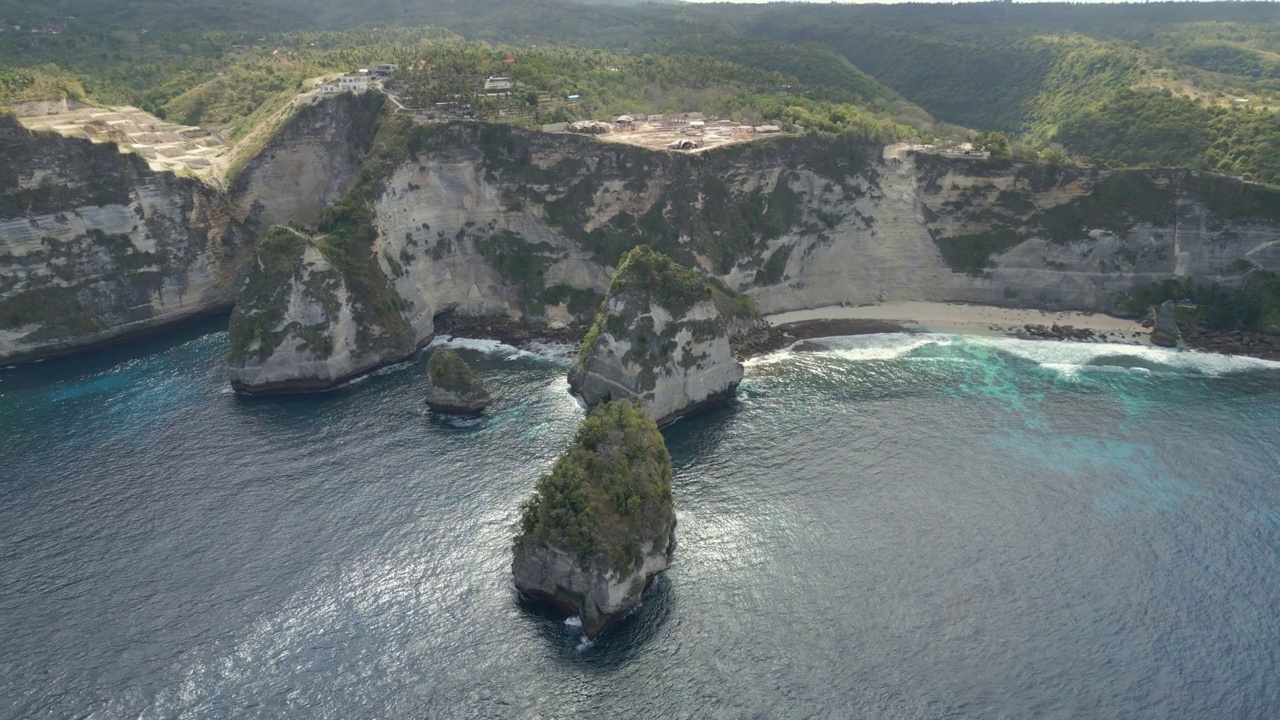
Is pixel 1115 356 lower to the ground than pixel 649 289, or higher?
lower

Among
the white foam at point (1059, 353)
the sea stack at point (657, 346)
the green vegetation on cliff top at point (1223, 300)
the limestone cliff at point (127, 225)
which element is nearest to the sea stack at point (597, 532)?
the sea stack at point (657, 346)

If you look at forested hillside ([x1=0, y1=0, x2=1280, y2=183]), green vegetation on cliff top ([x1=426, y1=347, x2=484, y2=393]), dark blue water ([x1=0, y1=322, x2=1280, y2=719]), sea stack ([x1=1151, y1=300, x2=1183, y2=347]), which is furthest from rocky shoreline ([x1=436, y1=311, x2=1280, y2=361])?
forested hillside ([x1=0, y1=0, x2=1280, y2=183])

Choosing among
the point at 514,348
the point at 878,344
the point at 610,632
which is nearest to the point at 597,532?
the point at 610,632

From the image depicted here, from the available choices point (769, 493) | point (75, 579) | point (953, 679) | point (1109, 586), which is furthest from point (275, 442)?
point (1109, 586)

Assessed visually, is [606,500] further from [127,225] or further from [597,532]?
[127,225]

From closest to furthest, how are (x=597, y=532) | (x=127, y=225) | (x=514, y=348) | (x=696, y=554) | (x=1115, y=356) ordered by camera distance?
(x=597, y=532)
(x=696, y=554)
(x=1115, y=356)
(x=514, y=348)
(x=127, y=225)

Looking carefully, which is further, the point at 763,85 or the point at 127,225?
the point at 763,85

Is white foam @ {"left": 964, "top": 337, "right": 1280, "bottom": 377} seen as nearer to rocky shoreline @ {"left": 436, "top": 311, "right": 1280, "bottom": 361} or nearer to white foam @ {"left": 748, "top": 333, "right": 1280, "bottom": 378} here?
white foam @ {"left": 748, "top": 333, "right": 1280, "bottom": 378}
